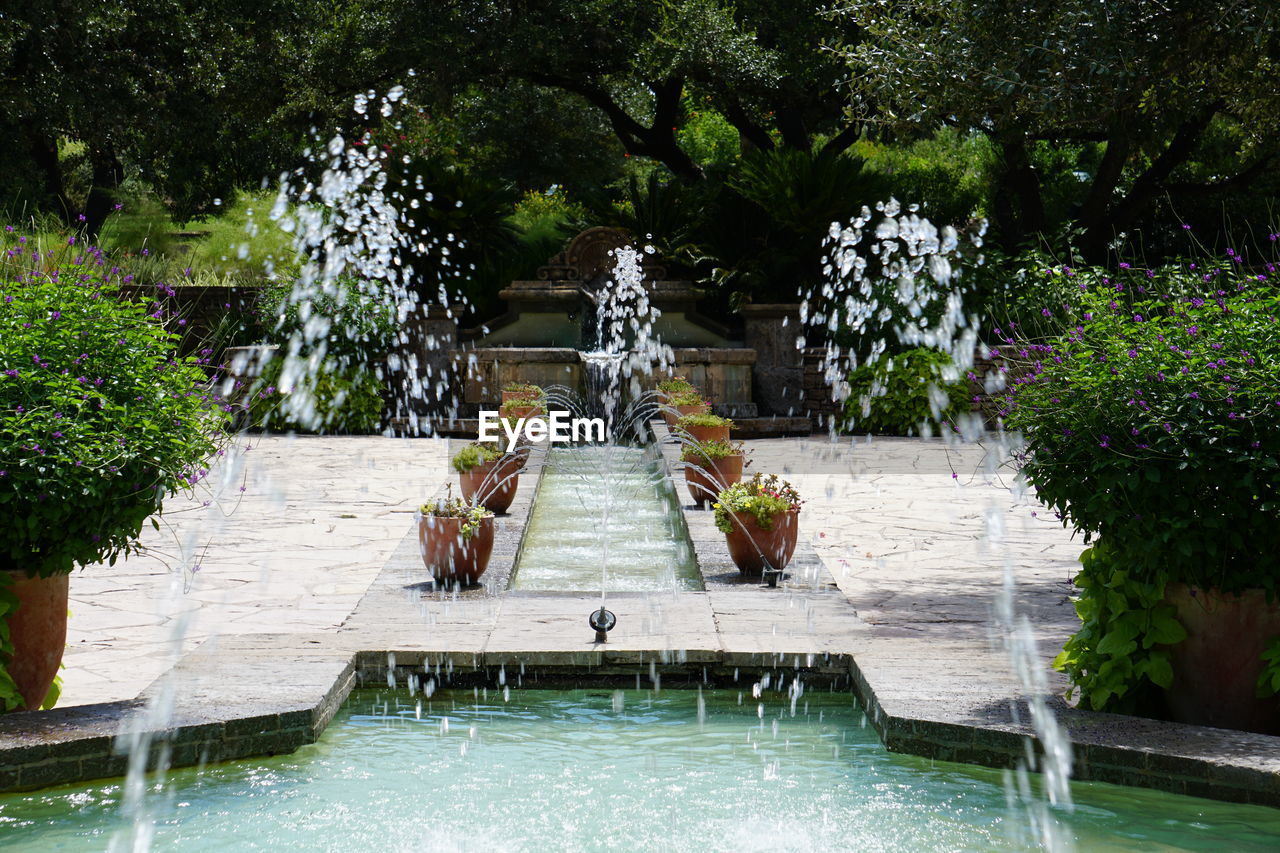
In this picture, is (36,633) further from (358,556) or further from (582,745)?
(358,556)

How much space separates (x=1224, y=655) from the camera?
4.09m

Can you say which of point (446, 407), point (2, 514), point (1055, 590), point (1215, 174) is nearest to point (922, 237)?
point (1215, 174)

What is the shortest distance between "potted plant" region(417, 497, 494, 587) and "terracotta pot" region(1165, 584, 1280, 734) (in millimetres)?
3614

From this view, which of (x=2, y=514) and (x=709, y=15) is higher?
(x=709, y=15)

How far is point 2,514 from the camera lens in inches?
154

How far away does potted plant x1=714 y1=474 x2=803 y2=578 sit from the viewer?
691 centimetres

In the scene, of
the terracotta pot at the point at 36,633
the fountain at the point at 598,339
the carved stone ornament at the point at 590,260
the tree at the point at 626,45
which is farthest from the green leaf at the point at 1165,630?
the tree at the point at 626,45

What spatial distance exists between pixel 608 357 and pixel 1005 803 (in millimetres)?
12187

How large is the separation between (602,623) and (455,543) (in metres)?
1.64

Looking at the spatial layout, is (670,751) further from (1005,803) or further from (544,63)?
(544,63)

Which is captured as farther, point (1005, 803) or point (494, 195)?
point (494, 195)

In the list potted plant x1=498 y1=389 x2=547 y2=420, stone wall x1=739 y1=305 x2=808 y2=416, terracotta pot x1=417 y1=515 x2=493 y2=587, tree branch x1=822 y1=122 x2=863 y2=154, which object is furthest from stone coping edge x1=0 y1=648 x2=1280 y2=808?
tree branch x1=822 y1=122 x2=863 y2=154

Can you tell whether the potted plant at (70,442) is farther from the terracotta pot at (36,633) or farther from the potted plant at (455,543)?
the potted plant at (455,543)

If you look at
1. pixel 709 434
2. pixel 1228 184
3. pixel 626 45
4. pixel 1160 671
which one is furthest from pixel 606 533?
pixel 1228 184
